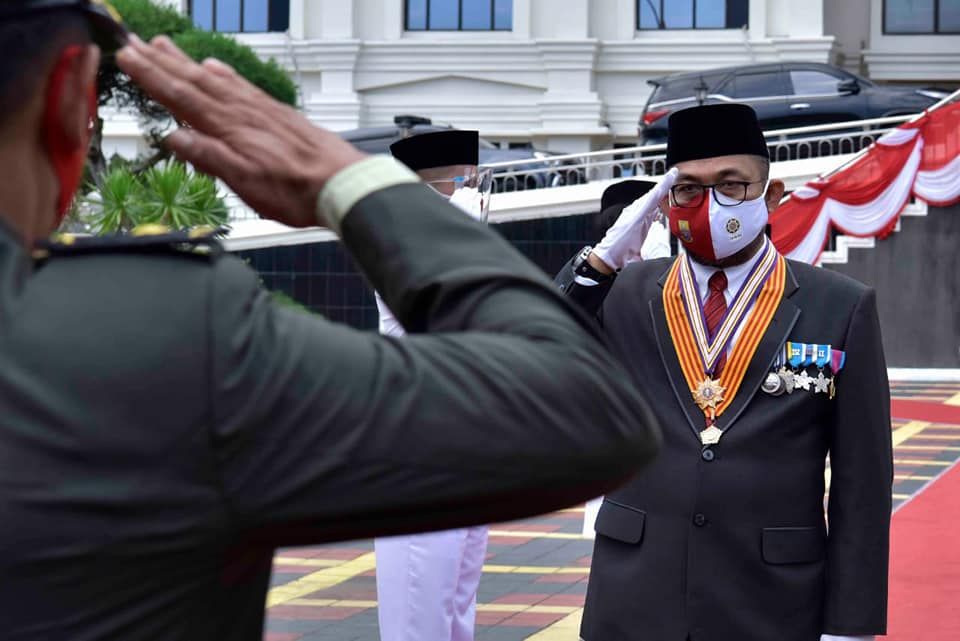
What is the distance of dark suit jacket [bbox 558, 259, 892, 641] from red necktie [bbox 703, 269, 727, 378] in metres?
0.07

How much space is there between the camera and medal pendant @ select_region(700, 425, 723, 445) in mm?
3842

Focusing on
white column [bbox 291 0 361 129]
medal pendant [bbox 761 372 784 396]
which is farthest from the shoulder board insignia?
white column [bbox 291 0 361 129]

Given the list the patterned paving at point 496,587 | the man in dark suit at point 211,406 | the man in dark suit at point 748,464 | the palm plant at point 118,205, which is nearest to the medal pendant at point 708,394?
the man in dark suit at point 748,464

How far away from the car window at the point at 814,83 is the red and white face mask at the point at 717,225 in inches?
784

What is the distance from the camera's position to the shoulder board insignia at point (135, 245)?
4.72ft

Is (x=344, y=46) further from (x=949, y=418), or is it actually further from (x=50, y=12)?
(x=50, y=12)

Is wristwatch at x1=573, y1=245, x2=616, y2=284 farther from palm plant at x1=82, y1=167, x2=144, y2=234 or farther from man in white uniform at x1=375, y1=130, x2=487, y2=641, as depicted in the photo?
palm plant at x1=82, y1=167, x2=144, y2=234

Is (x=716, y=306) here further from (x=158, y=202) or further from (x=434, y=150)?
(x=158, y=202)

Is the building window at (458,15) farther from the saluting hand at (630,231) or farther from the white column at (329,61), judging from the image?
the saluting hand at (630,231)

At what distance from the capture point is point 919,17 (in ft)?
114

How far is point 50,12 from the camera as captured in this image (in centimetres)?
146

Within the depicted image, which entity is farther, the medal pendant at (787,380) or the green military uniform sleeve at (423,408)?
the medal pendant at (787,380)

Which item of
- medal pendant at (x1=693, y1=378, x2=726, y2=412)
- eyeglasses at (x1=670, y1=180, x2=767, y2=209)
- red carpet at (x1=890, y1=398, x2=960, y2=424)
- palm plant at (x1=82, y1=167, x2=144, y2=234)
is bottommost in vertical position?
red carpet at (x1=890, y1=398, x2=960, y2=424)

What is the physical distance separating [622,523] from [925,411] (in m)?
11.9
